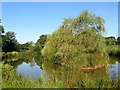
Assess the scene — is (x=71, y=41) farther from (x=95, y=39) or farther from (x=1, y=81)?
(x=1, y=81)

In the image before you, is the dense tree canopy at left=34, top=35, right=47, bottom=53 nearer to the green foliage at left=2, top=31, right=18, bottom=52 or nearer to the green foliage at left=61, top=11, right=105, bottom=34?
the green foliage at left=2, top=31, right=18, bottom=52

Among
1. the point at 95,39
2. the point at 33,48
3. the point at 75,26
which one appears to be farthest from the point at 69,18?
the point at 33,48

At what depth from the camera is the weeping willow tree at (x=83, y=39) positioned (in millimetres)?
10227

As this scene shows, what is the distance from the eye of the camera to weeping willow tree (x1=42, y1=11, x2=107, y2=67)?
1023 centimetres

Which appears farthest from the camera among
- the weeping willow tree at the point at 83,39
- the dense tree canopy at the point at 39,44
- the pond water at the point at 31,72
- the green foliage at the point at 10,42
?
the green foliage at the point at 10,42

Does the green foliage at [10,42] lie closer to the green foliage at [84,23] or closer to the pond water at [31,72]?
the pond water at [31,72]

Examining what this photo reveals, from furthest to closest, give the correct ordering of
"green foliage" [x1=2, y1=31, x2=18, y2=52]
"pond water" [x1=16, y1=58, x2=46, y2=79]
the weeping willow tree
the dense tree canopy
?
"green foliage" [x1=2, y1=31, x2=18, y2=52], the dense tree canopy, the weeping willow tree, "pond water" [x1=16, y1=58, x2=46, y2=79]

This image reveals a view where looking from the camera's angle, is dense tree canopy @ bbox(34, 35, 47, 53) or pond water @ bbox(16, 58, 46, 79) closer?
pond water @ bbox(16, 58, 46, 79)

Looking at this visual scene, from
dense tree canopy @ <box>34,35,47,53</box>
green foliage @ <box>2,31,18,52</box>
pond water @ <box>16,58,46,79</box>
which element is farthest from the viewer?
green foliage @ <box>2,31,18,52</box>

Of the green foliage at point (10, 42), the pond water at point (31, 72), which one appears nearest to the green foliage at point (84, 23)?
the pond water at point (31, 72)

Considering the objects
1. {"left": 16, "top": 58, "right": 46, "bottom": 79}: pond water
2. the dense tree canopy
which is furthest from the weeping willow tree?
the dense tree canopy

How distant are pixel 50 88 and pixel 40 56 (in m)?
13.0

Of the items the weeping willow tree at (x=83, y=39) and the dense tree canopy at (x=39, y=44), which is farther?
the dense tree canopy at (x=39, y=44)

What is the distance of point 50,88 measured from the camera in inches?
183
